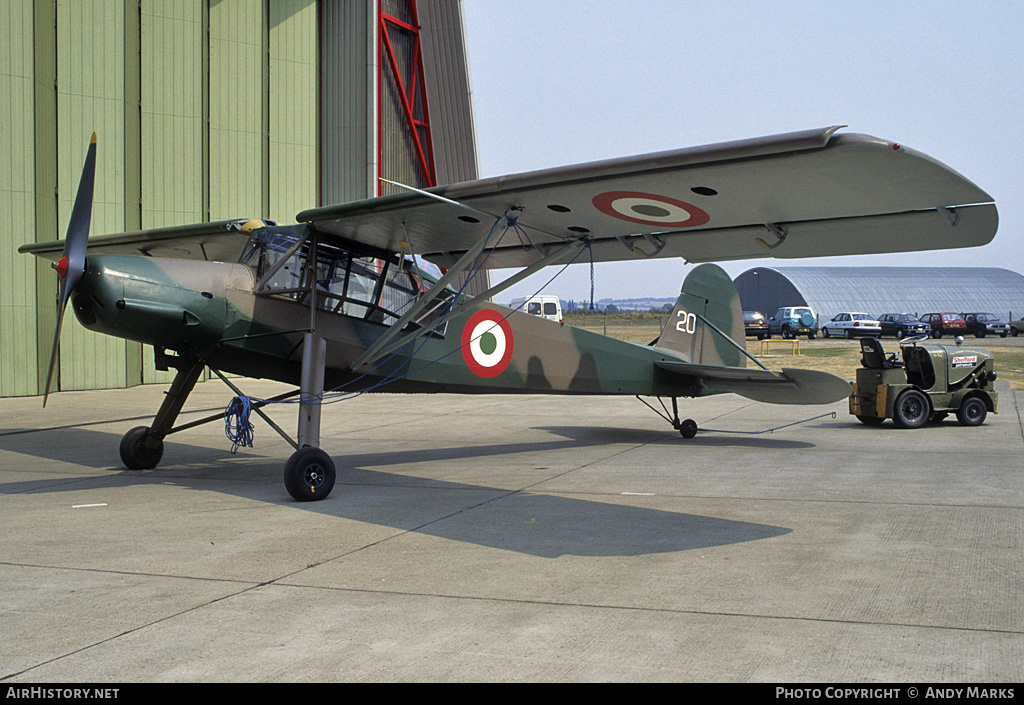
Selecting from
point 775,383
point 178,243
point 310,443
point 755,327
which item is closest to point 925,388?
point 775,383

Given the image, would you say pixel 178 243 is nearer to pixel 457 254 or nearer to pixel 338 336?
pixel 338 336

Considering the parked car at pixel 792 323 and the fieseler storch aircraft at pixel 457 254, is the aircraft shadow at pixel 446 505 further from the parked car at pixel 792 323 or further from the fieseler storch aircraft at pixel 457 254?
the parked car at pixel 792 323

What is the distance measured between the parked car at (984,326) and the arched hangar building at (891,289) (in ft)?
98.9

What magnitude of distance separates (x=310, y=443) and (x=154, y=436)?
2447 mm

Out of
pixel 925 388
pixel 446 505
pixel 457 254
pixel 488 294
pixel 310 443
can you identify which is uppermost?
pixel 457 254

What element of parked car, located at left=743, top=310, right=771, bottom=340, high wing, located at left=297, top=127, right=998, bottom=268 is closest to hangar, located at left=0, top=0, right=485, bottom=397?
high wing, located at left=297, top=127, right=998, bottom=268

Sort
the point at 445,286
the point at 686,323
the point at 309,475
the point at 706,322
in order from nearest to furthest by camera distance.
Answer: the point at 309,475 → the point at 445,286 → the point at 686,323 → the point at 706,322

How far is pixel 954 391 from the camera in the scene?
13484 mm

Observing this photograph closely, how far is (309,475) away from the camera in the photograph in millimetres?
7297

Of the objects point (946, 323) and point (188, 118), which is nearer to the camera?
point (188, 118)

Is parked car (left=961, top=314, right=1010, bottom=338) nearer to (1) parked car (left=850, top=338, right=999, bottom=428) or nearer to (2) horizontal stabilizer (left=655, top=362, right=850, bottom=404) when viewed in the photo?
(1) parked car (left=850, top=338, right=999, bottom=428)

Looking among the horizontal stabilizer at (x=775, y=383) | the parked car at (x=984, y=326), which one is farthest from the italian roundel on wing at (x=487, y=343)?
the parked car at (x=984, y=326)

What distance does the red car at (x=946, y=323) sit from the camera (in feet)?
188

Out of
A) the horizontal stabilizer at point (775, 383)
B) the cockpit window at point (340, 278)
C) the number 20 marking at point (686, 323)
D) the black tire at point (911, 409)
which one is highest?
the cockpit window at point (340, 278)
